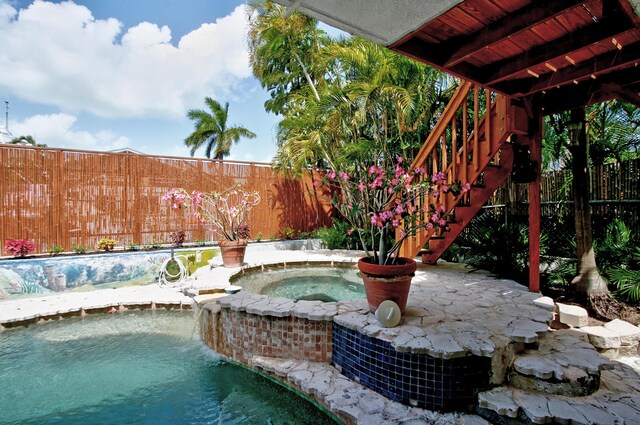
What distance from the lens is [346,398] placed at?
236 centimetres

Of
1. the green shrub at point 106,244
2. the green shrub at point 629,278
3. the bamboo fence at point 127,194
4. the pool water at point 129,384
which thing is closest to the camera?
the pool water at point 129,384

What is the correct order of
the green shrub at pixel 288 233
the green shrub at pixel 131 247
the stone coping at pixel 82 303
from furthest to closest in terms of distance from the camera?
the green shrub at pixel 288 233
the green shrub at pixel 131 247
the stone coping at pixel 82 303

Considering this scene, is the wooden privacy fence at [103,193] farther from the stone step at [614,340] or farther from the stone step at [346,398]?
the stone step at [614,340]

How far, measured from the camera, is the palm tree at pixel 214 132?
17.7 metres

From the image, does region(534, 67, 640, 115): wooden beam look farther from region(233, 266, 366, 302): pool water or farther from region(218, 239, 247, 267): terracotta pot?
region(218, 239, 247, 267): terracotta pot

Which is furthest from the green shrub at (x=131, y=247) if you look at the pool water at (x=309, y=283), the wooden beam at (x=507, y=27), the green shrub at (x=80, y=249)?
the wooden beam at (x=507, y=27)

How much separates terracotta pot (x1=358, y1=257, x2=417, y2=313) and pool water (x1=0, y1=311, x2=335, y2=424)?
103 centimetres

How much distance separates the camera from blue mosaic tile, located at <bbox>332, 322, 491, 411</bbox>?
2211mm

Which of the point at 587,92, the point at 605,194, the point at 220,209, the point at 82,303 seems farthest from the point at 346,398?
the point at 605,194

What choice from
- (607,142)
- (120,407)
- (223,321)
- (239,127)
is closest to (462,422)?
(223,321)

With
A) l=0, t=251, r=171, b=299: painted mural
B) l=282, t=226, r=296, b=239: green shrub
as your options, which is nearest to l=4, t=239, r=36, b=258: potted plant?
l=0, t=251, r=171, b=299: painted mural

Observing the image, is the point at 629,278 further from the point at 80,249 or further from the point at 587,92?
the point at 80,249

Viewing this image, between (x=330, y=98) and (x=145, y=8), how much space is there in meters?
6.17

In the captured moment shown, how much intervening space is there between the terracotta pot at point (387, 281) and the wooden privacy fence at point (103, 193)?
666cm
